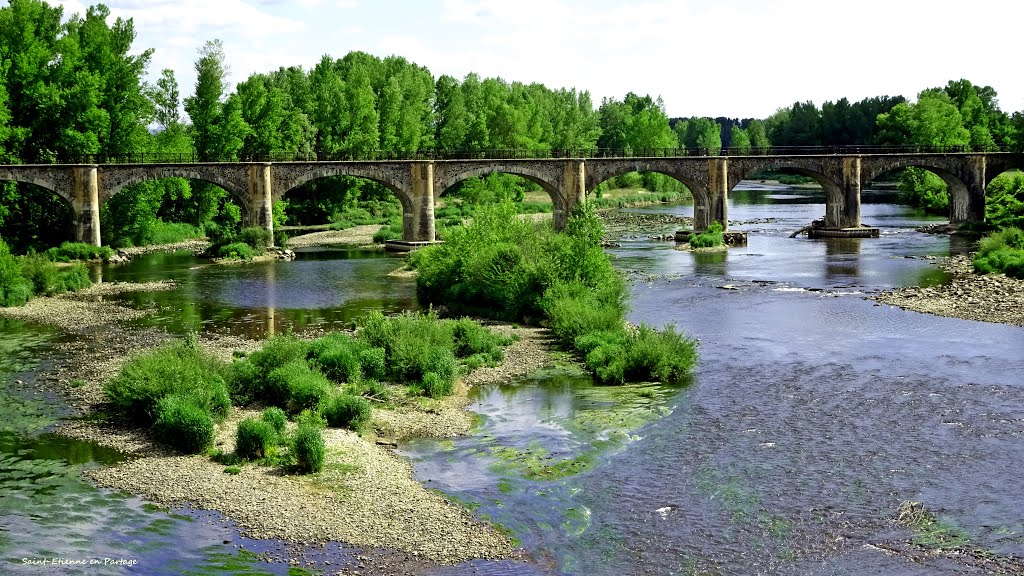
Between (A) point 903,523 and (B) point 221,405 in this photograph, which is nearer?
(A) point 903,523

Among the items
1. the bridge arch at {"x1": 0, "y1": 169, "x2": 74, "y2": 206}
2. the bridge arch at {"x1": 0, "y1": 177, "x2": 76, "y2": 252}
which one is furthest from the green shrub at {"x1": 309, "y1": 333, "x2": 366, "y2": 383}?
the bridge arch at {"x1": 0, "y1": 177, "x2": 76, "y2": 252}

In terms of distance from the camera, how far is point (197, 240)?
82.8 m

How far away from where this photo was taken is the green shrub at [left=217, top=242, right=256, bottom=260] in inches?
2702

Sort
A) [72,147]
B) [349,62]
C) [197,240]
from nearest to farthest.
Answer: [72,147] → [197,240] → [349,62]

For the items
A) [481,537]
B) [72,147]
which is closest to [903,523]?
[481,537]

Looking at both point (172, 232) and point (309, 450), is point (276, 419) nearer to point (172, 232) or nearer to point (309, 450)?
point (309, 450)

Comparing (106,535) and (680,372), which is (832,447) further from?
(106,535)

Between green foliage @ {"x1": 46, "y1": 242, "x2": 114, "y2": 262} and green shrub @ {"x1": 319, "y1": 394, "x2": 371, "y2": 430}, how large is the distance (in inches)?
1714

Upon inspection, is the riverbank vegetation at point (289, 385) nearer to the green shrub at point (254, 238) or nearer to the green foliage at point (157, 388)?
the green foliage at point (157, 388)

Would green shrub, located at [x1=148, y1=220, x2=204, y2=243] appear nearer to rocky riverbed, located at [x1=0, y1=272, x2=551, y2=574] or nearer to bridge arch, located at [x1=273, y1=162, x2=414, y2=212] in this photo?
bridge arch, located at [x1=273, y1=162, x2=414, y2=212]

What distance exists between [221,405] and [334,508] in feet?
25.1

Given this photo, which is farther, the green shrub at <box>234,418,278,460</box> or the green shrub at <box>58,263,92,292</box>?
the green shrub at <box>58,263,92,292</box>

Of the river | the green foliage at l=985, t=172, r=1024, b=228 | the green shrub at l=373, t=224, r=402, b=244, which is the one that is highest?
the green foliage at l=985, t=172, r=1024, b=228

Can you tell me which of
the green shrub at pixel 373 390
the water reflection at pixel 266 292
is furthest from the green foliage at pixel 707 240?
the green shrub at pixel 373 390
